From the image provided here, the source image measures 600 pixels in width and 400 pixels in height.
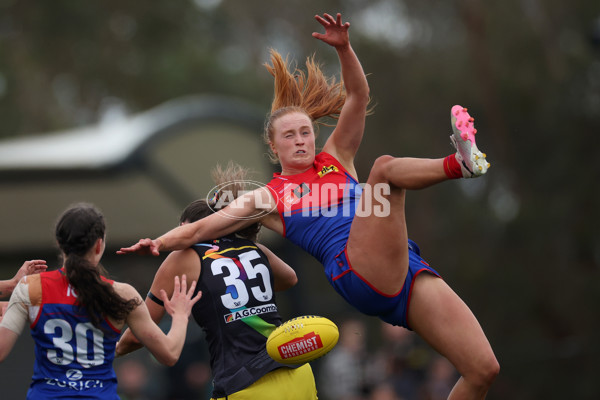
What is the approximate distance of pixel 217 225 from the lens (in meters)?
4.21

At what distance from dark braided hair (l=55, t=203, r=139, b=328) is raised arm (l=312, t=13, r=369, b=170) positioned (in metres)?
1.77

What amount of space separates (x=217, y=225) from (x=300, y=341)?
811 millimetres

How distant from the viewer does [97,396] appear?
349 cm

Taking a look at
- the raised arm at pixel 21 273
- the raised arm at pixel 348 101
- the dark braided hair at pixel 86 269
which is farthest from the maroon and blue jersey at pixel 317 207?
the raised arm at pixel 21 273

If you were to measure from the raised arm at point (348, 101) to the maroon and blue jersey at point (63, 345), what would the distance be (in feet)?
6.43

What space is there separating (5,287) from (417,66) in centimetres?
1805

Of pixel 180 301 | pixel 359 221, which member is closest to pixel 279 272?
pixel 359 221

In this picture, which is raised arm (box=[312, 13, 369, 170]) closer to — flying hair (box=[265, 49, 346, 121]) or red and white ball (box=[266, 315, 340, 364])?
flying hair (box=[265, 49, 346, 121])

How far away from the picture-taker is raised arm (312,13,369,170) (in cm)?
466

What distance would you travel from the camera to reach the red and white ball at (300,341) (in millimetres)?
3818

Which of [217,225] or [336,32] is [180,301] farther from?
[336,32]

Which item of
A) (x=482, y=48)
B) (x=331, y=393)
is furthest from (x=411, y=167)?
(x=482, y=48)

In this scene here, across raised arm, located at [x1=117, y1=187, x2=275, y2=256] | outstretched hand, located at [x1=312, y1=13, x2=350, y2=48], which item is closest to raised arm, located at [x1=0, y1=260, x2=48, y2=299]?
raised arm, located at [x1=117, y1=187, x2=275, y2=256]

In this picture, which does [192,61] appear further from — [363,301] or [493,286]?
[363,301]
